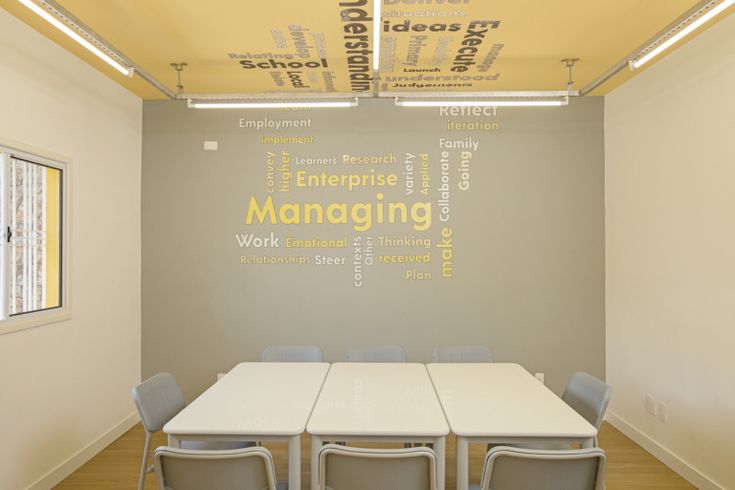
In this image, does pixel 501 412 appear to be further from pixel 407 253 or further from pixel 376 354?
pixel 407 253

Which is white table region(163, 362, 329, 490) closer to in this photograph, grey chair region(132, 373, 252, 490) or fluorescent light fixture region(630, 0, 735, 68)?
grey chair region(132, 373, 252, 490)

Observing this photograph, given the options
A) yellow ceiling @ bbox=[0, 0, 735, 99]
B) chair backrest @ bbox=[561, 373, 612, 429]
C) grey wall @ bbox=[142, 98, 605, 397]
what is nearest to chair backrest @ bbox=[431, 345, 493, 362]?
chair backrest @ bbox=[561, 373, 612, 429]

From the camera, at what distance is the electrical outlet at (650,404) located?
386 cm

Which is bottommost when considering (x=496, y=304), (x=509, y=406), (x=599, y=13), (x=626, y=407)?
(x=626, y=407)

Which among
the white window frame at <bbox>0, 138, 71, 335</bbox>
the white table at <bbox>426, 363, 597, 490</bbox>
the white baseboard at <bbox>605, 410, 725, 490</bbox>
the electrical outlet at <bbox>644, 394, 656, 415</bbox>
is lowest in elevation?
the white baseboard at <bbox>605, 410, 725, 490</bbox>

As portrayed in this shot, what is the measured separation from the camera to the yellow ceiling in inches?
113

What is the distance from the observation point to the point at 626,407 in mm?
4270

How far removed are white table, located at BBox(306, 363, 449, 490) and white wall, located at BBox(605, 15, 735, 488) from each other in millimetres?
1938

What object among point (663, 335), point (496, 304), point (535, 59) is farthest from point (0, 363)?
point (663, 335)

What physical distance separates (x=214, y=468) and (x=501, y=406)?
1.47 m

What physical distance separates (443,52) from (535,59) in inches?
29.2

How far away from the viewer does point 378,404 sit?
2598mm

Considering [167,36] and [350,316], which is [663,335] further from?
[167,36]

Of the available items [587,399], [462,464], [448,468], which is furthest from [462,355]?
[462,464]
